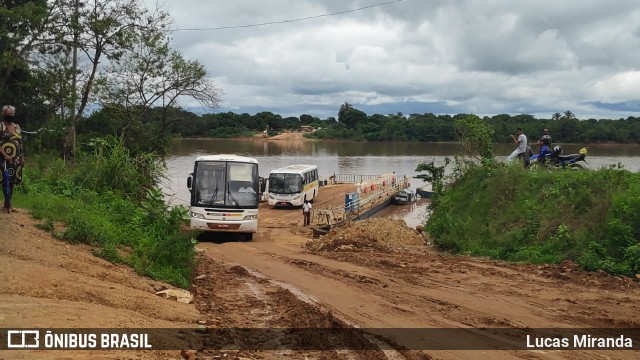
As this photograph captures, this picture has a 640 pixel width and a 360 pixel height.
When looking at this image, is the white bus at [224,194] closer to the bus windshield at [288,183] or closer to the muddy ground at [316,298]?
the muddy ground at [316,298]

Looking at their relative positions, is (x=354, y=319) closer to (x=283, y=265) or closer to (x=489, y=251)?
(x=283, y=265)

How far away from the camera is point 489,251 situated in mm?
12578

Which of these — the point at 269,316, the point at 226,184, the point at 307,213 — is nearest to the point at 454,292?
the point at 269,316

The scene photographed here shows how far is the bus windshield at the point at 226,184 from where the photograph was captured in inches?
696

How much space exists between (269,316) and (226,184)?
11.5 m

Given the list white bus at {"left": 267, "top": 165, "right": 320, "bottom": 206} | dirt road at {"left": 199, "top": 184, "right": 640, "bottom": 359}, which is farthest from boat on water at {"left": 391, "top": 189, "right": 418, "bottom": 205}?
dirt road at {"left": 199, "top": 184, "right": 640, "bottom": 359}

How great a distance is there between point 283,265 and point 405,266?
2.51 meters

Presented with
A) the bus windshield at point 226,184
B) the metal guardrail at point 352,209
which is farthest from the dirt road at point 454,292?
the metal guardrail at point 352,209

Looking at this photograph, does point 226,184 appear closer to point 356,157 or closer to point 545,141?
point 545,141

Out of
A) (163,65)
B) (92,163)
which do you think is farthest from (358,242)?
(163,65)

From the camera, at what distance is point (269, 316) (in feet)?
22.4

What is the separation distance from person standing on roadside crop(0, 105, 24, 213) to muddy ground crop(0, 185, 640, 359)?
1.89 ft

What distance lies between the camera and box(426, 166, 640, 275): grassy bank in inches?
403

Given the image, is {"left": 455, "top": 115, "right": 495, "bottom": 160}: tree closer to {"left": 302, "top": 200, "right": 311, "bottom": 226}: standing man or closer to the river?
the river
